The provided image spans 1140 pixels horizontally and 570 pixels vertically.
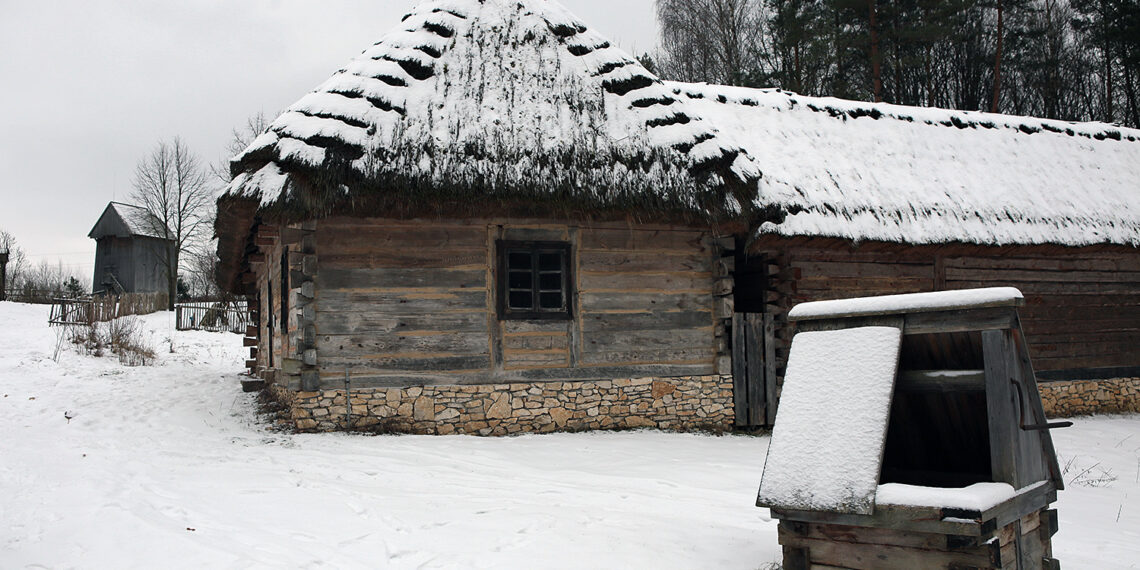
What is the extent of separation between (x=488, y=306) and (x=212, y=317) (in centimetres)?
1910

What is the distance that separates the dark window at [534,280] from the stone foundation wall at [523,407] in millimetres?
841

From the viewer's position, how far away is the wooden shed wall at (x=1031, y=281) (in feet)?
31.9

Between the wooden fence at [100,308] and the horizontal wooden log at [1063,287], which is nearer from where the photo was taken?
the horizontal wooden log at [1063,287]

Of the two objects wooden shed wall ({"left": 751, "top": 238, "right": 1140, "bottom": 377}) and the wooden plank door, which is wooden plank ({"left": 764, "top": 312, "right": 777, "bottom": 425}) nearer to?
the wooden plank door

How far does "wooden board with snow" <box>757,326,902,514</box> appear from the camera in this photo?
3.29m

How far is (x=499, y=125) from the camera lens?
27.3 ft

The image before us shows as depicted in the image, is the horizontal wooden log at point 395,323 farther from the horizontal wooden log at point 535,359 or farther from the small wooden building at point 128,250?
the small wooden building at point 128,250

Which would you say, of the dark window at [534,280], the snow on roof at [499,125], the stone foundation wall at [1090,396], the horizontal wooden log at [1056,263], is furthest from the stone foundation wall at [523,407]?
the stone foundation wall at [1090,396]

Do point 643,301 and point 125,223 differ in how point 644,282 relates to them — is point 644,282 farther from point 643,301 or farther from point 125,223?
point 125,223

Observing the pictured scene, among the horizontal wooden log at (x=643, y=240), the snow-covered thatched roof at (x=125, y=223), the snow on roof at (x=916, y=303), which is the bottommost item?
the snow on roof at (x=916, y=303)

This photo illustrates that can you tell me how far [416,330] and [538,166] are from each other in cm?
222

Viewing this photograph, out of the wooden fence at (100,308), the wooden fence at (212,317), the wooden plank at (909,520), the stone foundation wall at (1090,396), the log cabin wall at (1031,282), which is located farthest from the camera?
the wooden fence at (212,317)

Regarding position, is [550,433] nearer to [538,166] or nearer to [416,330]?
[416,330]

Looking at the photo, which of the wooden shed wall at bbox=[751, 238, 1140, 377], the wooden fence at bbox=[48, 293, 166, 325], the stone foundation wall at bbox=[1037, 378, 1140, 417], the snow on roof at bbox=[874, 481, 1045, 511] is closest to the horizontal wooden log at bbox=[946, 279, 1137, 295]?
the wooden shed wall at bbox=[751, 238, 1140, 377]
